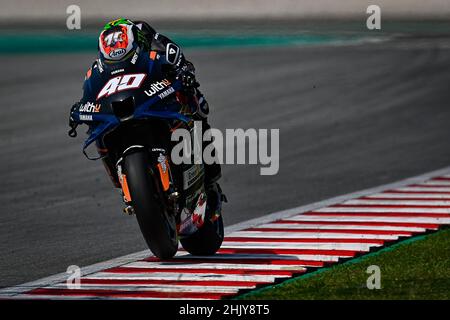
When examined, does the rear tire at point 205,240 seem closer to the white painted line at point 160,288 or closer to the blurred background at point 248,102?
the blurred background at point 248,102

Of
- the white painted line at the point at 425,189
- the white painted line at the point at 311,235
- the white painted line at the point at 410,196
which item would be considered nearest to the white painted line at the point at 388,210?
the white painted line at the point at 410,196

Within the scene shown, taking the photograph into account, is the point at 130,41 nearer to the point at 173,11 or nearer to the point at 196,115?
the point at 196,115

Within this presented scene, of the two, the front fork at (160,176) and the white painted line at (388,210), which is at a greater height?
the front fork at (160,176)

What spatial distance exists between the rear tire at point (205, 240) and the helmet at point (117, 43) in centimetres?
148

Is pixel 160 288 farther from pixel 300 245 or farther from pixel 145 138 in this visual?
pixel 300 245

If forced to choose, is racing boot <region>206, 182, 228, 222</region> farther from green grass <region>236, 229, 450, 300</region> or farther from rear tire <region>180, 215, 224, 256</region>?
→ green grass <region>236, 229, 450, 300</region>

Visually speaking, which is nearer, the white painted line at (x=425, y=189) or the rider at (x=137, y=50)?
the rider at (x=137, y=50)

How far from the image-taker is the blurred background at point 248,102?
12312 millimetres

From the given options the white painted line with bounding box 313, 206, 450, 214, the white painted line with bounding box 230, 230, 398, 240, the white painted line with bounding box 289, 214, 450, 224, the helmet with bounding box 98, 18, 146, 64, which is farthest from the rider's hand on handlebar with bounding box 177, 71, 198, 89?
the white painted line with bounding box 313, 206, 450, 214

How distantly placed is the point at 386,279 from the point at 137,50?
92.9 inches

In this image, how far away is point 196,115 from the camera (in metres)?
9.73

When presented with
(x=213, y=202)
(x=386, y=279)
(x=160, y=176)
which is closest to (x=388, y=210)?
(x=213, y=202)
